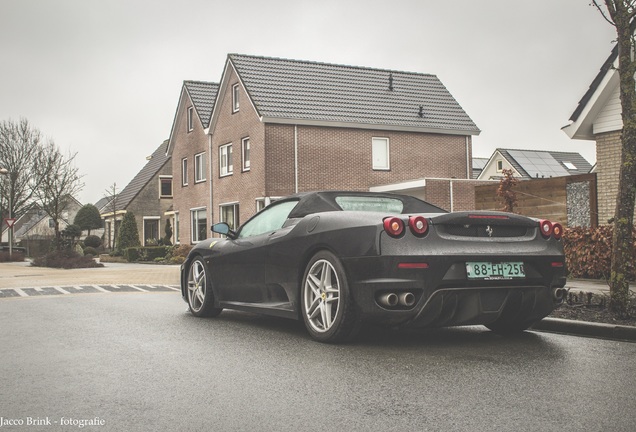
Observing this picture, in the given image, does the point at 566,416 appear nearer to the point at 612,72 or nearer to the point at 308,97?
the point at 612,72

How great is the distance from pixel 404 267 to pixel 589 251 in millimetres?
8611

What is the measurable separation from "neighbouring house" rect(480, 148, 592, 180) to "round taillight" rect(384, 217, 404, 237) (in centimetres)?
4778

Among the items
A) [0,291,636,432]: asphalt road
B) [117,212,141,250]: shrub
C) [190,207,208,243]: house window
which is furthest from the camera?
[117,212,141,250]: shrub

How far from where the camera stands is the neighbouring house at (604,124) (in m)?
15.2

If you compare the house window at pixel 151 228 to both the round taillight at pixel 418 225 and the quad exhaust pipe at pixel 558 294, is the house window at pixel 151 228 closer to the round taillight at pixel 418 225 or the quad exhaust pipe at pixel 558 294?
the quad exhaust pipe at pixel 558 294

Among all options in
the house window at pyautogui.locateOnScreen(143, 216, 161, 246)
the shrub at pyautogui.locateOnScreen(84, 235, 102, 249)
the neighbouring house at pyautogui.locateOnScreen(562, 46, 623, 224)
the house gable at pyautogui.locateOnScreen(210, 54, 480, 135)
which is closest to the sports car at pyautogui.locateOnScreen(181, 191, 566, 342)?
the neighbouring house at pyautogui.locateOnScreen(562, 46, 623, 224)

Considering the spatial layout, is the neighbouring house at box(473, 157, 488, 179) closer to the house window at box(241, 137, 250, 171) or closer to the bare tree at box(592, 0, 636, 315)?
the house window at box(241, 137, 250, 171)

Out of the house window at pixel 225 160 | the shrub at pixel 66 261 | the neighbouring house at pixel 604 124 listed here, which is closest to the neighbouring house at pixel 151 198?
the shrub at pixel 66 261

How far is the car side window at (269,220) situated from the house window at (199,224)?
26106 mm

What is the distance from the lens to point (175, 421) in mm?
3826

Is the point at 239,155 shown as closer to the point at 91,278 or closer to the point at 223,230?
the point at 91,278

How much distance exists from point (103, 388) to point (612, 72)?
44.6 ft

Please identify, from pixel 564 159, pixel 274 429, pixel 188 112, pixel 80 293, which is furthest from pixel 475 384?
pixel 564 159

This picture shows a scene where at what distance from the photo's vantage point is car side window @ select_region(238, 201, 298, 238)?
23.9ft
